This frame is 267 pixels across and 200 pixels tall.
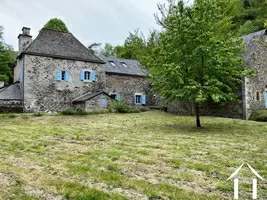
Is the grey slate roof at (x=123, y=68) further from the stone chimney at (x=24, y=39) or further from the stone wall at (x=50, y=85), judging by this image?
the stone chimney at (x=24, y=39)

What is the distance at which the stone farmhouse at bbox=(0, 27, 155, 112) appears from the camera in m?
20.0

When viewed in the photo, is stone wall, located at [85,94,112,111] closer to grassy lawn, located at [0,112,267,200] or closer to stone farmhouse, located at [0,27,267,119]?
stone farmhouse, located at [0,27,267,119]

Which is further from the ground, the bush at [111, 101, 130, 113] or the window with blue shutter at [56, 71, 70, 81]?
the window with blue shutter at [56, 71, 70, 81]

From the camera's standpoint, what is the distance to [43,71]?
20688mm

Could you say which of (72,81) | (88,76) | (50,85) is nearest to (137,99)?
(88,76)

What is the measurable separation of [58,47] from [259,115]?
1578 centimetres

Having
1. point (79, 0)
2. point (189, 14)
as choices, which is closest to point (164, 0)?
point (79, 0)

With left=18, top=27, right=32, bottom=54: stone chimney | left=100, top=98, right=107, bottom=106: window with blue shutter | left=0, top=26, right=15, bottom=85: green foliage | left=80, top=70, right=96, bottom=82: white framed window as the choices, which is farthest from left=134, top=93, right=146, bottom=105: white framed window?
left=0, top=26, right=15, bottom=85: green foliage

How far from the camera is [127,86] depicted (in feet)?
82.6

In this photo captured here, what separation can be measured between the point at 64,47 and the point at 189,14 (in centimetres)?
1297

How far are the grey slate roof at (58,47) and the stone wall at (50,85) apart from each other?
0.39 m

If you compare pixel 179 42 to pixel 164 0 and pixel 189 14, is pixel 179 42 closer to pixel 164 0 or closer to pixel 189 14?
pixel 189 14

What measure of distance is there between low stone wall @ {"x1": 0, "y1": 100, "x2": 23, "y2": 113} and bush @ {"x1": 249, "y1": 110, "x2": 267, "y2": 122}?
16182 mm

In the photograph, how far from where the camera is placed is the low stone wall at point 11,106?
1892cm
